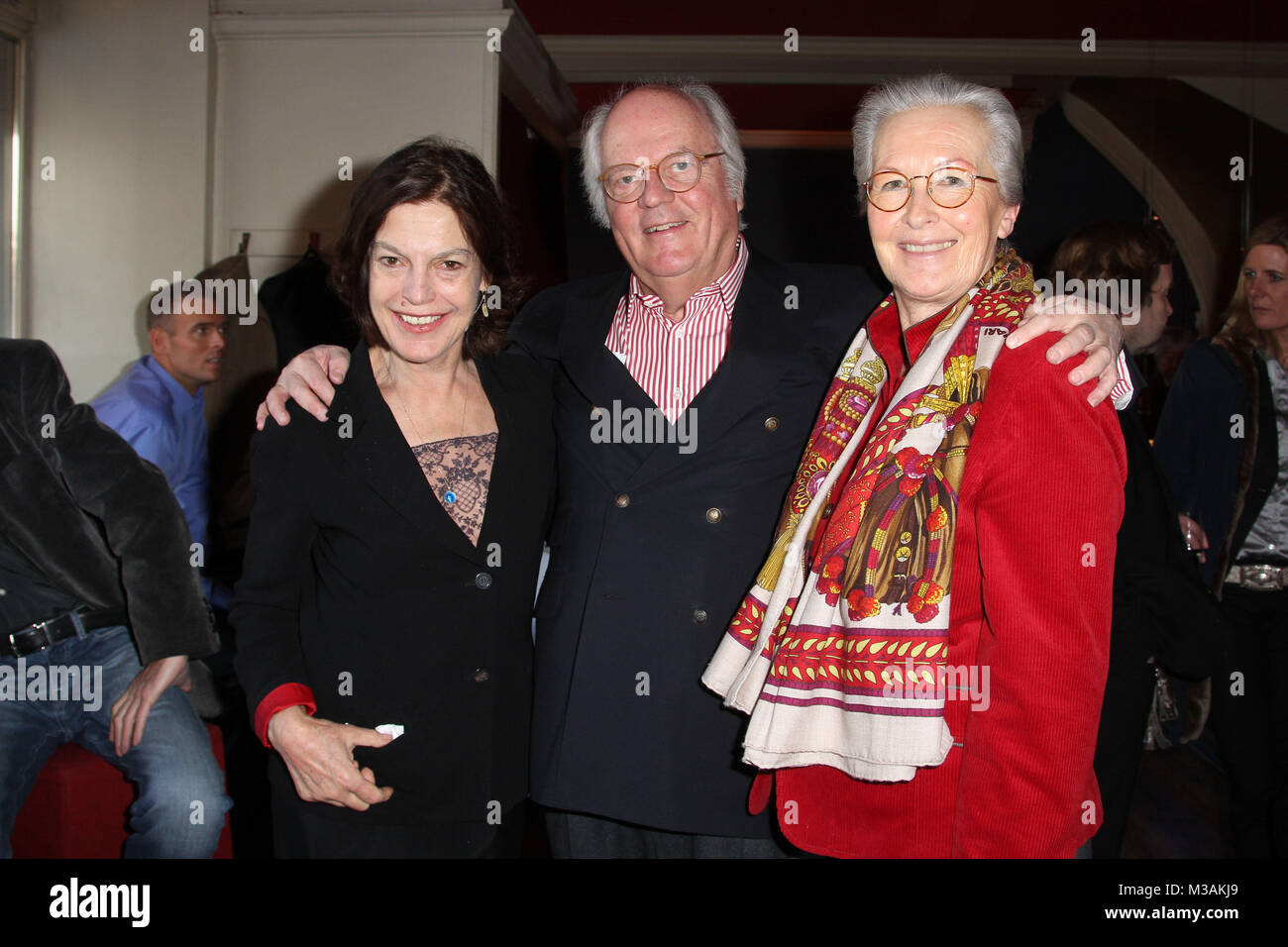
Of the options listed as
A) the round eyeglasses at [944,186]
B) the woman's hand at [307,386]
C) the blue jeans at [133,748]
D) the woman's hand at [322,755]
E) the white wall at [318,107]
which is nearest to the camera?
the round eyeglasses at [944,186]

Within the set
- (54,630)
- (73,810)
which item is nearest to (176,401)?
(54,630)

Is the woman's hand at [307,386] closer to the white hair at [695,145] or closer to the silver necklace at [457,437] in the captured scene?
the silver necklace at [457,437]

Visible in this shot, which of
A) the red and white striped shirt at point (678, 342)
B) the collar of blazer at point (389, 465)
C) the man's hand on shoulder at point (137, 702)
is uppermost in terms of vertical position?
the red and white striped shirt at point (678, 342)

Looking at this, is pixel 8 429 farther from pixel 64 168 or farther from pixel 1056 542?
pixel 64 168

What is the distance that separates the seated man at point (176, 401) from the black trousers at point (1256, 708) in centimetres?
309

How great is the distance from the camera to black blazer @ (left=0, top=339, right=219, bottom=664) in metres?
2.25

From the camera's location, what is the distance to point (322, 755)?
5.06 ft

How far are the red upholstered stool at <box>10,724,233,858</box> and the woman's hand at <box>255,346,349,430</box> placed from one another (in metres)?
1.24

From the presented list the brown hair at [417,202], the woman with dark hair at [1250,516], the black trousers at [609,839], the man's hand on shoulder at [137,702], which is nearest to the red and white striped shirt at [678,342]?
the brown hair at [417,202]

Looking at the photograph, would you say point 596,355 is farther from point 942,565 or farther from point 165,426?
point 165,426

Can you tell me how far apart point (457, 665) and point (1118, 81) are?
562cm

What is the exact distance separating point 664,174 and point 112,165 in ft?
12.9

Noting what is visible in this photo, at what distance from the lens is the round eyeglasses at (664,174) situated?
5.99 ft

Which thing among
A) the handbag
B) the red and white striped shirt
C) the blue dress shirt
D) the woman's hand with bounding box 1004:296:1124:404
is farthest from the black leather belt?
the handbag
